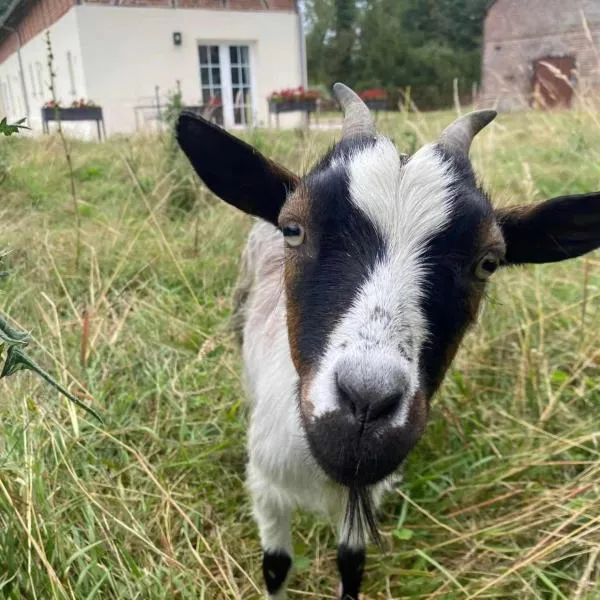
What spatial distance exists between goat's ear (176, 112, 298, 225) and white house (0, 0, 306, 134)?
433 inches

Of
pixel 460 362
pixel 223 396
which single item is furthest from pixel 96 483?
pixel 460 362

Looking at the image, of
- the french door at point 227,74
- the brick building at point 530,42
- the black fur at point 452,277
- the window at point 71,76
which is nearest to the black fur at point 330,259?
the black fur at point 452,277

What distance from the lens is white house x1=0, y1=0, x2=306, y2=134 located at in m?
13.4

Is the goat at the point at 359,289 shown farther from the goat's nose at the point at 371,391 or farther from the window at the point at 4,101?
the window at the point at 4,101

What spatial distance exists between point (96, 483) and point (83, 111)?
11101 millimetres

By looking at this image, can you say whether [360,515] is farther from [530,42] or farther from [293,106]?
[530,42]

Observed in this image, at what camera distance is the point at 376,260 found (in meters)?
1.44

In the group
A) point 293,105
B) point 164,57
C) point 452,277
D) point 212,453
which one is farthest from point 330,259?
point 164,57

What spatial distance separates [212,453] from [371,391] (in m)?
1.69

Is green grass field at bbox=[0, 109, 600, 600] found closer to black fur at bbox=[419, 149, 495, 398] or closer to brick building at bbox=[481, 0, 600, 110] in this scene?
black fur at bbox=[419, 149, 495, 398]

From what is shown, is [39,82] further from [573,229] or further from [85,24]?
[573,229]

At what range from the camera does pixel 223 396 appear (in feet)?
10.3

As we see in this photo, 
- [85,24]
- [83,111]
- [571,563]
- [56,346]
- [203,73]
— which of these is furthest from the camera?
[203,73]

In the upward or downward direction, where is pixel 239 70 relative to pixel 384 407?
upward
